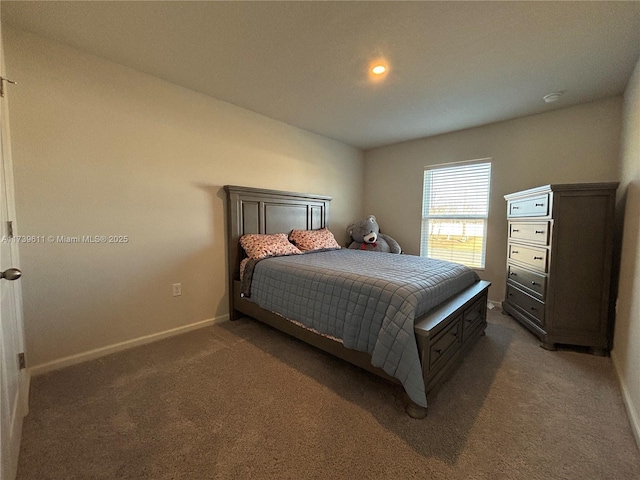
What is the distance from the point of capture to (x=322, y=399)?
1.62 meters

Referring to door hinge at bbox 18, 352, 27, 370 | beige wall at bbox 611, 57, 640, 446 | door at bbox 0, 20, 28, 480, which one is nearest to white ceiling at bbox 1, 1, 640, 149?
beige wall at bbox 611, 57, 640, 446

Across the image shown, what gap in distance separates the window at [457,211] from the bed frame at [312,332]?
128cm

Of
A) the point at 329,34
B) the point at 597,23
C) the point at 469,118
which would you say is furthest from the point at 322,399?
the point at 469,118

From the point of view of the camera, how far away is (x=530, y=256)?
254 centimetres

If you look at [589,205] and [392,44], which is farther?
[589,205]

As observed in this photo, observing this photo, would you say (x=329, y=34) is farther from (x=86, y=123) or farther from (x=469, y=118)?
(x=469, y=118)

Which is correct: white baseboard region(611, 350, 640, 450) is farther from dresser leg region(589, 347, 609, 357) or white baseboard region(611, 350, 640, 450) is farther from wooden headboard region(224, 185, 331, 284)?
wooden headboard region(224, 185, 331, 284)

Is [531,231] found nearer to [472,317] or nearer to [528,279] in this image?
[528,279]

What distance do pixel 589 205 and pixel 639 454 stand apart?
1729 mm

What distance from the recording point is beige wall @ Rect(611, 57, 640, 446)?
153 cm

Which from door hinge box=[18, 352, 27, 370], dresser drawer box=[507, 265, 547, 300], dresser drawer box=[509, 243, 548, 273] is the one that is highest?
dresser drawer box=[509, 243, 548, 273]

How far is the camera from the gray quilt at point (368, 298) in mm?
1481

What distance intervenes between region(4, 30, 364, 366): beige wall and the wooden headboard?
0.13 metres

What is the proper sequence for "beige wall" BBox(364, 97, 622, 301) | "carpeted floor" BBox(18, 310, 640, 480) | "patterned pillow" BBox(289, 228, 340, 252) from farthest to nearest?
1. "patterned pillow" BBox(289, 228, 340, 252)
2. "beige wall" BBox(364, 97, 622, 301)
3. "carpeted floor" BBox(18, 310, 640, 480)
